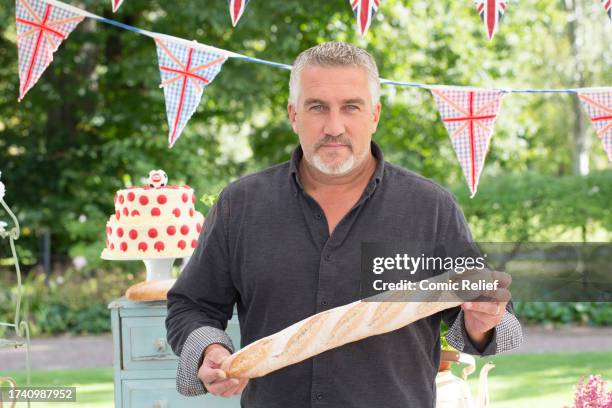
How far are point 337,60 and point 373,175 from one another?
286 millimetres

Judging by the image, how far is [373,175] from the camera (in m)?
2.11

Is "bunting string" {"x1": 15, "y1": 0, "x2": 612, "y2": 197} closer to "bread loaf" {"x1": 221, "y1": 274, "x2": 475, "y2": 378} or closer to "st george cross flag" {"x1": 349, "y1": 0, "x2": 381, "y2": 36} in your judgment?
"st george cross flag" {"x1": 349, "y1": 0, "x2": 381, "y2": 36}

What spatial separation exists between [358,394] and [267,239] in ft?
1.33

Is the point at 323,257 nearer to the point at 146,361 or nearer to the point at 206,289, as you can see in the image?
the point at 206,289

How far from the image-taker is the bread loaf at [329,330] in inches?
69.4

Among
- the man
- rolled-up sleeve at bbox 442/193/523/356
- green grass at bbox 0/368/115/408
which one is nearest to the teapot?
the man

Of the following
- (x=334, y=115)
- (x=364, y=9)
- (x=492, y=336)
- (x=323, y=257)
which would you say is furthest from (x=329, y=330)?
(x=364, y=9)

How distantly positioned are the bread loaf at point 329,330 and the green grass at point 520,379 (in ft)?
14.0

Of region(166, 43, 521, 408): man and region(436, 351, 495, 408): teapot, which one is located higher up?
region(166, 43, 521, 408): man

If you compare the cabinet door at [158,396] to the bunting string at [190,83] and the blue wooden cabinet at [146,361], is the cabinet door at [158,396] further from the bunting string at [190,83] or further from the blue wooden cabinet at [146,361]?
the bunting string at [190,83]

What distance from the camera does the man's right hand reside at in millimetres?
1893

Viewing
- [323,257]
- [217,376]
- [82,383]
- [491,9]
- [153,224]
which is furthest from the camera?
[82,383]

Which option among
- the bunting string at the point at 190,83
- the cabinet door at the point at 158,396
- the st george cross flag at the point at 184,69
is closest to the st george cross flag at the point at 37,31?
the bunting string at the point at 190,83

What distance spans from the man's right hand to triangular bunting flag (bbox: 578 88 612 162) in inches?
114
